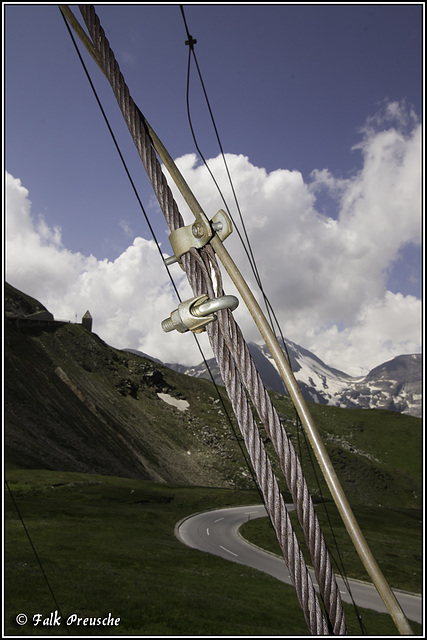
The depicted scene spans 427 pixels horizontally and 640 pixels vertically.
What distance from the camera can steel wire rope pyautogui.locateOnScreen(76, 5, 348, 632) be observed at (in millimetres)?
2191

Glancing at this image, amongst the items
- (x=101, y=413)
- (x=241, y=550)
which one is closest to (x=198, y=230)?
(x=241, y=550)

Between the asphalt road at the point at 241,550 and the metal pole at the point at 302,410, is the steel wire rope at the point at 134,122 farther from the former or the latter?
the asphalt road at the point at 241,550

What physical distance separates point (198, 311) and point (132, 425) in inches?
4030

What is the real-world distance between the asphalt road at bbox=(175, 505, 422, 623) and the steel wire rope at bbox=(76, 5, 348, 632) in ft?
113

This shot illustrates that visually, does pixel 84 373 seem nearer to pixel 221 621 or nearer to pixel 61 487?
pixel 61 487

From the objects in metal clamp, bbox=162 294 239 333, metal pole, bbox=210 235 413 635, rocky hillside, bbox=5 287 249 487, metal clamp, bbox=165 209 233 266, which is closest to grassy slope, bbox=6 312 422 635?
rocky hillside, bbox=5 287 249 487

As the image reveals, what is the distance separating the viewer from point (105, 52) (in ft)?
7.75

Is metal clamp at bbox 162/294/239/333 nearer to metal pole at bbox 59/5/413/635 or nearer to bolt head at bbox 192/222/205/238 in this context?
metal pole at bbox 59/5/413/635

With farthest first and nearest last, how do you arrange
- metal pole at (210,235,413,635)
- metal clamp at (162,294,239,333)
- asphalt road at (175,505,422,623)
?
asphalt road at (175,505,422,623) → metal clamp at (162,294,239,333) → metal pole at (210,235,413,635)

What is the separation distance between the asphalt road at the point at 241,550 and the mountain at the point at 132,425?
48.3 ft

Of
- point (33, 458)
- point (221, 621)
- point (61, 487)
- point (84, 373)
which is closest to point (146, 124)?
point (221, 621)

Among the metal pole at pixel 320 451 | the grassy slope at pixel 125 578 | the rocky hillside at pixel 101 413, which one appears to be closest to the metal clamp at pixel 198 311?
the metal pole at pixel 320 451

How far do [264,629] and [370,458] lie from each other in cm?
12722

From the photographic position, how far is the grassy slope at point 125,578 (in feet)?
64.7
